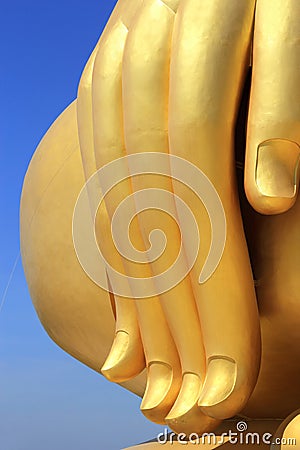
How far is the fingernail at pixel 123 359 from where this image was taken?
3.04 m

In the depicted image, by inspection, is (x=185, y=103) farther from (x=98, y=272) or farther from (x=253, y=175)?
(x=98, y=272)

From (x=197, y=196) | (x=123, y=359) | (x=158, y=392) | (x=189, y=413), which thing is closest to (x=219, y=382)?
(x=189, y=413)

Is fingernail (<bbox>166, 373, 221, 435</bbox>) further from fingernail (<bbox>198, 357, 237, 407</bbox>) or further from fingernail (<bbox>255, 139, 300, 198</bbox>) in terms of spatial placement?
fingernail (<bbox>255, 139, 300, 198</bbox>)

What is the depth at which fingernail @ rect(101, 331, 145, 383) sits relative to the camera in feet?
9.96

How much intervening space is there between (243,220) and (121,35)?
2.89ft

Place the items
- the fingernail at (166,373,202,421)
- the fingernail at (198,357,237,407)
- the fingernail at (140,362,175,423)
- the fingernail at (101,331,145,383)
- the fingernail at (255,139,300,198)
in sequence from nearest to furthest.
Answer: the fingernail at (255,139,300,198) → the fingernail at (198,357,237,407) → the fingernail at (166,373,202,421) → the fingernail at (140,362,175,423) → the fingernail at (101,331,145,383)


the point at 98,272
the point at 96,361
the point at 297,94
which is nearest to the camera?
the point at 297,94

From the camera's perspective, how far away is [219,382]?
8.74ft

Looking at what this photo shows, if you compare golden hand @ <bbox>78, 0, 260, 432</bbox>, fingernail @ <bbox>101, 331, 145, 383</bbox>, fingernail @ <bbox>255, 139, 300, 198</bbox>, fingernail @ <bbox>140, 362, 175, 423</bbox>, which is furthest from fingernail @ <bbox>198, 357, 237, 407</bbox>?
fingernail @ <bbox>255, 139, 300, 198</bbox>

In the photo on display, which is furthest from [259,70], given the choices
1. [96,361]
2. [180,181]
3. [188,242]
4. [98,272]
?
[96,361]

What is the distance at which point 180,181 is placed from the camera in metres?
2.72

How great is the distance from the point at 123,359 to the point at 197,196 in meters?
0.74

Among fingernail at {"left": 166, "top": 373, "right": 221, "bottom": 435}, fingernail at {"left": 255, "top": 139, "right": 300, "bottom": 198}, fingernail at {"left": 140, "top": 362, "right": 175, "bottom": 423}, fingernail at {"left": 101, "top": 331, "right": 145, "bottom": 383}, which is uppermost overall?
fingernail at {"left": 255, "top": 139, "right": 300, "bottom": 198}

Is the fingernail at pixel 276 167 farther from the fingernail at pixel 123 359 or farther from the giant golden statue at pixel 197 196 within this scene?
the fingernail at pixel 123 359
